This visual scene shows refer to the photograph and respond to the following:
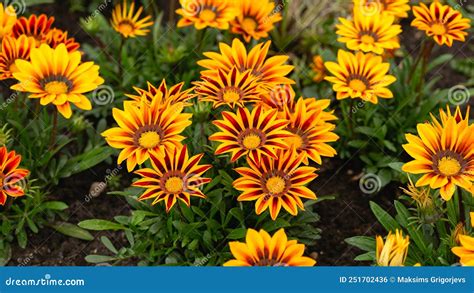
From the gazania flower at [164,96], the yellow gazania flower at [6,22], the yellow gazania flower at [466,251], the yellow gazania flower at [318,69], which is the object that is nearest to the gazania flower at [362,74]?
the yellow gazania flower at [318,69]

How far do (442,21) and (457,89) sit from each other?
858mm

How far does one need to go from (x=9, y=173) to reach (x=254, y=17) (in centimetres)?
166

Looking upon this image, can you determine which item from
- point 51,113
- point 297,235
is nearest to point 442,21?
point 297,235

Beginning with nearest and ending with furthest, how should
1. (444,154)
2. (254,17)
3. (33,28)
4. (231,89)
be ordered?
(444,154), (231,89), (33,28), (254,17)

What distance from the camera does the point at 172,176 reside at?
3012mm

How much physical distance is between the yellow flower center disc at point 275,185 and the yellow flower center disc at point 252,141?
0.17 metres

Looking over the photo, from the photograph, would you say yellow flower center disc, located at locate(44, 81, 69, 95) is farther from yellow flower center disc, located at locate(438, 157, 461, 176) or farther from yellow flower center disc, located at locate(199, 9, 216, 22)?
yellow flower center disc, located at locate(438, 157, 461, 176)

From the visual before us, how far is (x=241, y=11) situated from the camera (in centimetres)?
401

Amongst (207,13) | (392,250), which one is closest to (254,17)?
(207,13)

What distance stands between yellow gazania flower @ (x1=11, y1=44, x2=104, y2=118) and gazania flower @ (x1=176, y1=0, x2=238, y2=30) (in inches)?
28.6

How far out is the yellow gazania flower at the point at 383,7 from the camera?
3.88 m

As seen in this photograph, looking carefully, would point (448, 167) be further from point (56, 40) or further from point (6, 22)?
point (6, 22)

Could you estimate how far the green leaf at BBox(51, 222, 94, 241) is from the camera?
3.79 m

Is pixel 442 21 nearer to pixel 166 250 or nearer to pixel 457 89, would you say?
pixel 457 89
